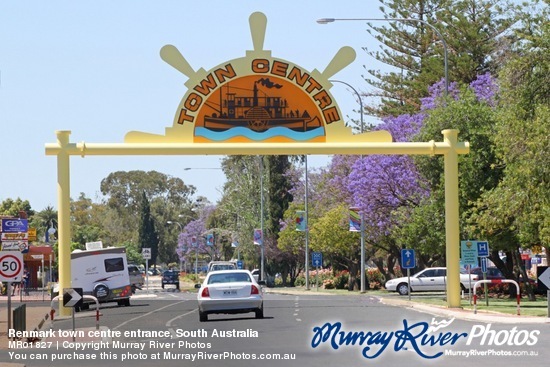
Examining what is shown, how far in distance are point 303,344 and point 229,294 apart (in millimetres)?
7909

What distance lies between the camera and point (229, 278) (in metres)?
31.5

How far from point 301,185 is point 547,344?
6931cm

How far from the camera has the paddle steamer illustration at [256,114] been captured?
34438 mm

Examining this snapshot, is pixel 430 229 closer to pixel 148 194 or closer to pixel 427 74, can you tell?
pixel 427 74

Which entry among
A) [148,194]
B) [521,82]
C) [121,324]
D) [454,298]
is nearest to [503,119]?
[521,82]

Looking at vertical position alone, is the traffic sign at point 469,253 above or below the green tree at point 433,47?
below

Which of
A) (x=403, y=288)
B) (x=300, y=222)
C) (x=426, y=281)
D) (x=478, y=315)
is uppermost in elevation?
(x=300, y=222)

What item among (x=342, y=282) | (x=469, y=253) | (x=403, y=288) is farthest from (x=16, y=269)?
(x=342, y=282)

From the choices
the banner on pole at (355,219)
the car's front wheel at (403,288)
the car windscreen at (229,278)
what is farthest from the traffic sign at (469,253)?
the car's front wheel at (403,288)

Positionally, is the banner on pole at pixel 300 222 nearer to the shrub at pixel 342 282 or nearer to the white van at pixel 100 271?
the shrub at pixel 342 282

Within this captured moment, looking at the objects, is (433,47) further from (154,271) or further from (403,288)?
(154,271)

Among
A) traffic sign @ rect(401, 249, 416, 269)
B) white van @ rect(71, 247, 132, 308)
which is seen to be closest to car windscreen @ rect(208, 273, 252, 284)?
traffic sign @ rect(401, 249, 416, 269)

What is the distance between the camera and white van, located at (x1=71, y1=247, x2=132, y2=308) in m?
48.3

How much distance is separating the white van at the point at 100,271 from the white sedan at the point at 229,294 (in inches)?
689
